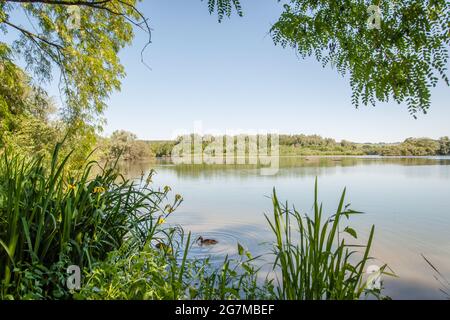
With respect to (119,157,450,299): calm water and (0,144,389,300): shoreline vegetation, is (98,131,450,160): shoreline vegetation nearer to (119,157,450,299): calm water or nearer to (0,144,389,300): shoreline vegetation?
(119,157,450,299): calm water

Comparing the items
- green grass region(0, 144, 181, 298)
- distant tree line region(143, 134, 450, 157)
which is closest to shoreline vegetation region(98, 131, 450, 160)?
distant tree line region(143, 134, 450, 157)

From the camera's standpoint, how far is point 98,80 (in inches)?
253

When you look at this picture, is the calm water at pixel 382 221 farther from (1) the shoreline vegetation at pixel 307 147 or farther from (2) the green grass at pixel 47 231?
(1) the shoreline vegetation at pixel 307 147

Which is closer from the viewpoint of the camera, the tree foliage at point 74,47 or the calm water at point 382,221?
the calm water at point 382,221

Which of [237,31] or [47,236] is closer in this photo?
[47,236]

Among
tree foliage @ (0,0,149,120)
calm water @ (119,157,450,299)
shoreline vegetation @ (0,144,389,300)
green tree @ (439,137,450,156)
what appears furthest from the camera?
green tree @ (439,137,450,156)

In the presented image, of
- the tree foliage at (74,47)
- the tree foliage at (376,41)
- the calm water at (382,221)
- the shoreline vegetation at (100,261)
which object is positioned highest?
the tree foliage at (74,47)

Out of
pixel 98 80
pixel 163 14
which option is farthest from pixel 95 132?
pixel 163 14

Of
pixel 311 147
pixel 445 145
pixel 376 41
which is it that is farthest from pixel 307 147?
pixel 376 41

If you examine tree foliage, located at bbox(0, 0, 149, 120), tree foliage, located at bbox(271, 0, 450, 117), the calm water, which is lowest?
the calm water

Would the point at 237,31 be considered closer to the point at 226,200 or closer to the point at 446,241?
the point at 446,241

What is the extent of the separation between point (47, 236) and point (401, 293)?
164 inches

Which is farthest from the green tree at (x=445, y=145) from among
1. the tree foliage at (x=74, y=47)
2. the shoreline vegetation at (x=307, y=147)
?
the tree foliage at (x=74, y=47)

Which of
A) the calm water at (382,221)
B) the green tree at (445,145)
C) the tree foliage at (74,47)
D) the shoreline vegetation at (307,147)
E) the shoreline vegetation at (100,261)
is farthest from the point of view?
the shoreline vegetation at (307,147)
